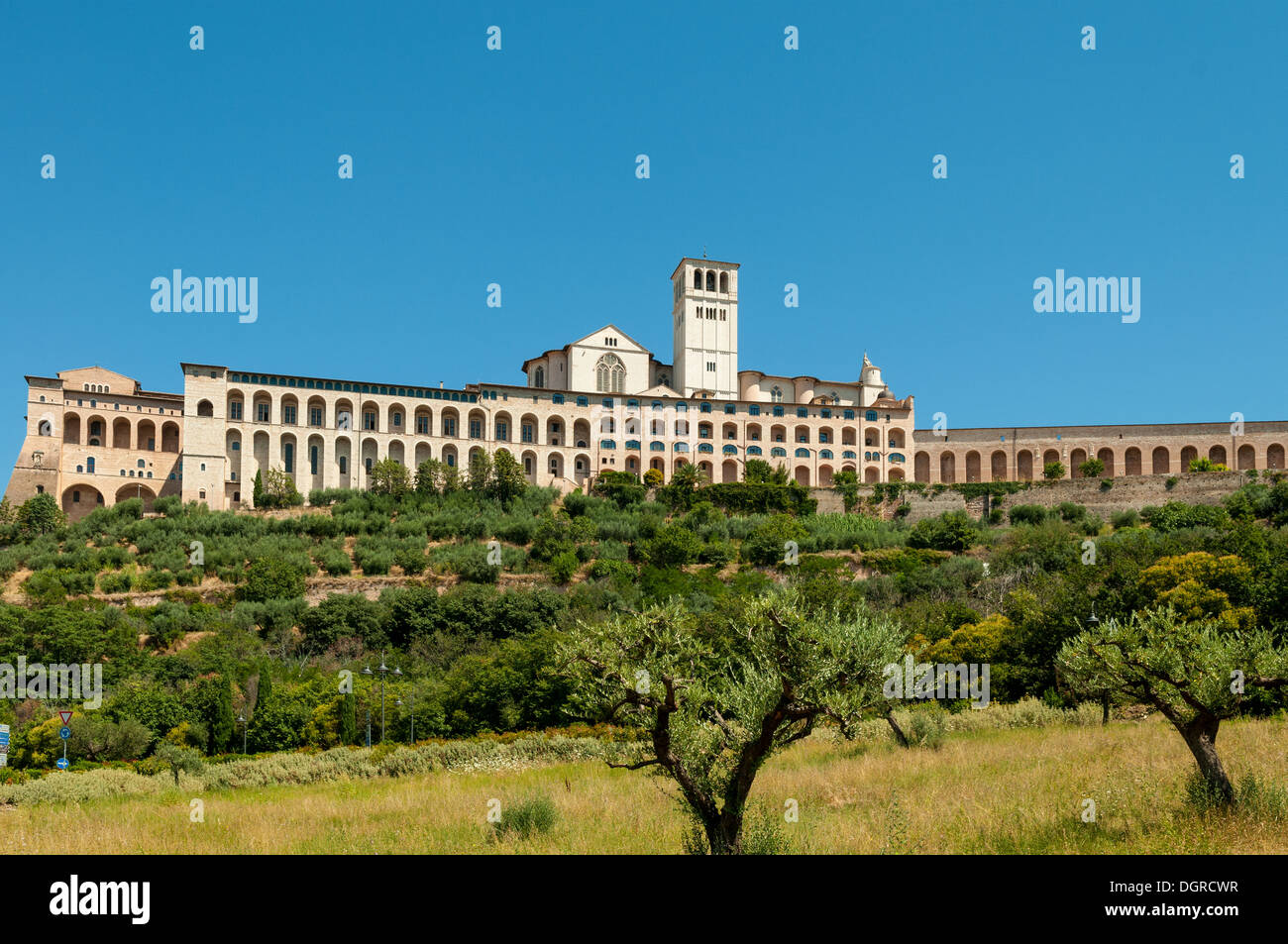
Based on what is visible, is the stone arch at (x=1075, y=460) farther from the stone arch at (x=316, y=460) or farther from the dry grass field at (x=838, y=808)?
the dry grass field at (x=838, y=808)

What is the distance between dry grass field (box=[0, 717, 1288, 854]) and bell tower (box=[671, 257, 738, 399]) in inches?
3065

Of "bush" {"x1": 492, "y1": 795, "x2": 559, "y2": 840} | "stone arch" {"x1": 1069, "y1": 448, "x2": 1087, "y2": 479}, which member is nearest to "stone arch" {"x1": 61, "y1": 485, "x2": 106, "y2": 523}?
"bush" {"x1": 492, "y1": 795, "x2": 559, "y2": 840}

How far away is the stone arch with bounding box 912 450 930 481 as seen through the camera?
323 feet

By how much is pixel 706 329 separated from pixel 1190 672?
90.1 m

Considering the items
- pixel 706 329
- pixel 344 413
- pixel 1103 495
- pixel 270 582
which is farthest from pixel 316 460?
pixel 1103 495

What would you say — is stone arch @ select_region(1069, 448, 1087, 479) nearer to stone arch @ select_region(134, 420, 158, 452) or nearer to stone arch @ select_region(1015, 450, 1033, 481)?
stone arch @ select_region(1015, 450, 1033, 481)

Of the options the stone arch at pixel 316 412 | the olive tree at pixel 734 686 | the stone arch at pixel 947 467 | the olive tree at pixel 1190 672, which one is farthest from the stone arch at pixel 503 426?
the olive tree at pixel 734 686

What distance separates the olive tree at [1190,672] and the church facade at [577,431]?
7595 centimetres

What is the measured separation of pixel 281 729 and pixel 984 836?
2904 cm

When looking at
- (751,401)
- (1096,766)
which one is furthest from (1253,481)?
(1096,766)

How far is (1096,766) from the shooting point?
1886 centimetres

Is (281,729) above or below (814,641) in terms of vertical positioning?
below
